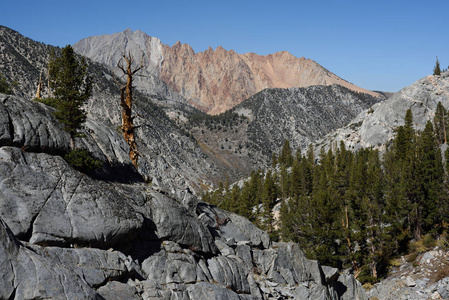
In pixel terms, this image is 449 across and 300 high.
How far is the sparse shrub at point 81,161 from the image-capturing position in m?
24.5

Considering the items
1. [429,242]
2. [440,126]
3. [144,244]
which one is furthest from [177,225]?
[440,126]

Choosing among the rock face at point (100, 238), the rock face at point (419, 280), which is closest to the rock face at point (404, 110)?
the rock face at point (419, 280)

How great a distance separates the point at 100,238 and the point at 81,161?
A: 20.8 ft

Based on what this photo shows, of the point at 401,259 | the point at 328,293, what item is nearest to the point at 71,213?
the point at 328,293

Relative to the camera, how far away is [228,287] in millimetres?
25953

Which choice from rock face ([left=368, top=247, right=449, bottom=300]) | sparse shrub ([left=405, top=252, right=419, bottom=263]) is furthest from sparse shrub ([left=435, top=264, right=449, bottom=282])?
sparse shrub ([left=405, top=252, right=419, bottom=263])

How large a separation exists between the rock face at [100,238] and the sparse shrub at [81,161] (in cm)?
101

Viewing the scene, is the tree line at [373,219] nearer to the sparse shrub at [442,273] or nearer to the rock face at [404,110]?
the sparse shrub at [442,273]

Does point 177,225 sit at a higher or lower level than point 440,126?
lower

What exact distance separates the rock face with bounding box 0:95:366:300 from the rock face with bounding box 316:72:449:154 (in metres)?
133

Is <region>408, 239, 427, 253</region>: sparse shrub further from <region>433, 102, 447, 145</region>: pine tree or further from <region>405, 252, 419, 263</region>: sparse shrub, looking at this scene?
<region>433, 102, 447, 145</region>: pine tree

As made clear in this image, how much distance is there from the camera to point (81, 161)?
24578 millimetres

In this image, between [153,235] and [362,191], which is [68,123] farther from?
[362,191]

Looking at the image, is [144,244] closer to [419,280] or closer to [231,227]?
[231,227]
